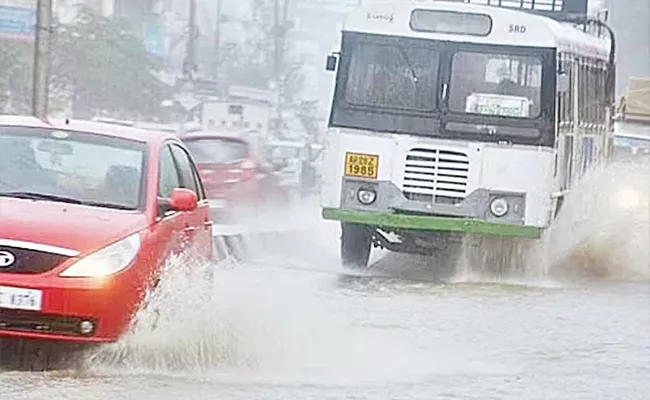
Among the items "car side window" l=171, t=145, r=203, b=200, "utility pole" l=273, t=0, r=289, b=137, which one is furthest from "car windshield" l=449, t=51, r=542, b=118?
"utility pole" l=273, t=0, r=289, b=137

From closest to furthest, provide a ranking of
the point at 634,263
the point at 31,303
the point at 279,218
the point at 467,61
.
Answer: the point at 31,303 → the point at 467,61 → the point at 634,263 → the point at 279,218

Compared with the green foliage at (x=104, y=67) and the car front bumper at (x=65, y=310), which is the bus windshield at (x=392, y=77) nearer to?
the car front bumper at (x=65, y=310)

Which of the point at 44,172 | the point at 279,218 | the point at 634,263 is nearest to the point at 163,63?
the point at 279,218

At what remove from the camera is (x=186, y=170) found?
11.6 metres

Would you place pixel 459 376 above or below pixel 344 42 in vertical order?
below

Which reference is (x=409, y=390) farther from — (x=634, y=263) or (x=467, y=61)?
(x=634, y=263)

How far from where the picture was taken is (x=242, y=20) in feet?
190

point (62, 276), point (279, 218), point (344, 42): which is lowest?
point (279, 218)

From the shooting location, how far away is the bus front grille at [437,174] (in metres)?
18.4

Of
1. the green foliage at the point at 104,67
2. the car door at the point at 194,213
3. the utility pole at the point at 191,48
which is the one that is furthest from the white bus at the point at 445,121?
the utility pole at the point at 191,48

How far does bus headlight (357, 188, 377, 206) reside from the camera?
18.6 meters

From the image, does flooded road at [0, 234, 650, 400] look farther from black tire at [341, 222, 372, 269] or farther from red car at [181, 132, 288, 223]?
red car at [181, 132, 288, 223]

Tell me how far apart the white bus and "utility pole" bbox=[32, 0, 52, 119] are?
10.1ft

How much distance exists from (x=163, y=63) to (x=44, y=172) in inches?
1458
